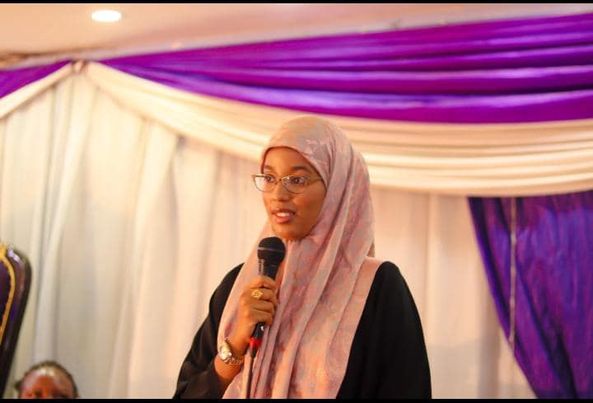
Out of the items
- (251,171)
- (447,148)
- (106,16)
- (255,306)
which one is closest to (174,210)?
(251,171)

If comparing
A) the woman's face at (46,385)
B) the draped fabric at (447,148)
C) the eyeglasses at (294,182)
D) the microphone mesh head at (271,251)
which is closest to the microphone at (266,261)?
the microphone mesh head at (271,251)

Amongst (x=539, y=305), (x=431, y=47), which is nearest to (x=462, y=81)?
(x=431, y=47)

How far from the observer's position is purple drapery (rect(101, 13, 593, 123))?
2920 millimetres

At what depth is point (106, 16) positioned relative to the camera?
3.30m

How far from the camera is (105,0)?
3104 mm

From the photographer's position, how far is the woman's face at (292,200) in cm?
213

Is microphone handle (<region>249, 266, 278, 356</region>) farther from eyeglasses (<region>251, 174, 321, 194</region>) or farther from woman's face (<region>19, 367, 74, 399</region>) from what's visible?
woman's face (<region>19, 367, 74, 399</region>)

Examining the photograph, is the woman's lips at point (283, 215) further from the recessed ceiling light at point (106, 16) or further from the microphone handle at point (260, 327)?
the recessed ceiling light at point (106, 16)

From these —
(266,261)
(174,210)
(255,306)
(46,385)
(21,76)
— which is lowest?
(46,385)

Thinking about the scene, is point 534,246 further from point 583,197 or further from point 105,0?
point 105,0

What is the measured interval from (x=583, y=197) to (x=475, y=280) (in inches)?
17.7

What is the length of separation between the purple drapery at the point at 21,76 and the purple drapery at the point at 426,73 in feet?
2.01

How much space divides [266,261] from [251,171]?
151 cm

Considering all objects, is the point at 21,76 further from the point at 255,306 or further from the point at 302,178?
the point at 255,306
